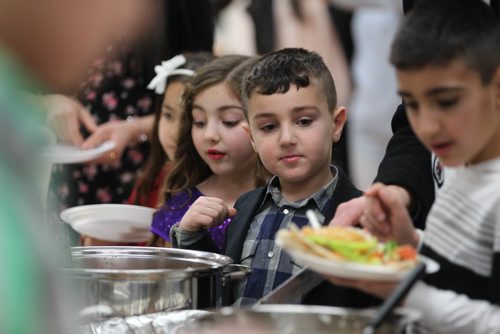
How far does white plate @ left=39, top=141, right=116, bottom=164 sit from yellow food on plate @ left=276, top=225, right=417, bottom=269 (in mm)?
1851

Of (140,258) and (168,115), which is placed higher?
(168,115)

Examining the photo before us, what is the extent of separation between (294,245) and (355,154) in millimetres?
2492

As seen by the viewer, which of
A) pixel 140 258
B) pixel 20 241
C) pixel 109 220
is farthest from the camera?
pixel 109 220

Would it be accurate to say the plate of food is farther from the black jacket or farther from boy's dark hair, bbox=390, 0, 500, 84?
the black jacket

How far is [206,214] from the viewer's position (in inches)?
97.3

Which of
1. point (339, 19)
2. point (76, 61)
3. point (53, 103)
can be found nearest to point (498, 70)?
point (76, 61)

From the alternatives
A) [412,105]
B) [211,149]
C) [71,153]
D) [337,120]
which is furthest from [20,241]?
[71,153]

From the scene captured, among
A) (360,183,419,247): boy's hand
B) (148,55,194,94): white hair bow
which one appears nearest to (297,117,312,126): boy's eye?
(360,183,419,247): boy's hand

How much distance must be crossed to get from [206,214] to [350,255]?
99 cm

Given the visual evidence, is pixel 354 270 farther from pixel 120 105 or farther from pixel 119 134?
pixel 120 105

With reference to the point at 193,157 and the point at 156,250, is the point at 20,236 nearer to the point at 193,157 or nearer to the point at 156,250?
the point at 156,250

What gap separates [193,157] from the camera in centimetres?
317

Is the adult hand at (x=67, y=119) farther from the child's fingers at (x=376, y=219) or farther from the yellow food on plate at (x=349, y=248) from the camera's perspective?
the yellow food on plate at (x=349, y=248)

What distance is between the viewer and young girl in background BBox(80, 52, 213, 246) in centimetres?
351
